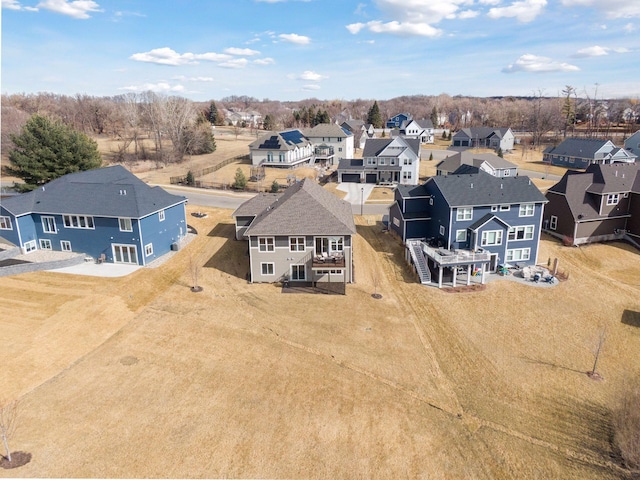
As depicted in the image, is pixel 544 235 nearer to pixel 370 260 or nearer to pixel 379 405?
pixel 370 260

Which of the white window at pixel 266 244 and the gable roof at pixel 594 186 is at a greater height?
the gable roof at pixel 594 186

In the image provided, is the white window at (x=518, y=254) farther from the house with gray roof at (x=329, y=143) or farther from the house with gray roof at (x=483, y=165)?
the house with gray roof at (x=329, y=143)

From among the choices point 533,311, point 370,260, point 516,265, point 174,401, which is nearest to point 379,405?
point 174,401

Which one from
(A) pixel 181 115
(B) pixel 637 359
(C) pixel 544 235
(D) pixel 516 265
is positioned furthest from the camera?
(A) pixel 181 115

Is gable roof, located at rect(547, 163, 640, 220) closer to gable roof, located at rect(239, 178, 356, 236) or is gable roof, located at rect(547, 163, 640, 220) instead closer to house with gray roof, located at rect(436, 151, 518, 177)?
house with gray roof, located at rect(436, 151, 518, 177)

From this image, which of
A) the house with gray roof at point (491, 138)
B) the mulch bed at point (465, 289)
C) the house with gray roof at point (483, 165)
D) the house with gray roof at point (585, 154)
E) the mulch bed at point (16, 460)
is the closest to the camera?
the mulch bed at point (16, 460)

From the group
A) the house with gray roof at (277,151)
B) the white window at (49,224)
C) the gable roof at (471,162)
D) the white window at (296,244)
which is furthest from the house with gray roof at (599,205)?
the white window at (49,224)
